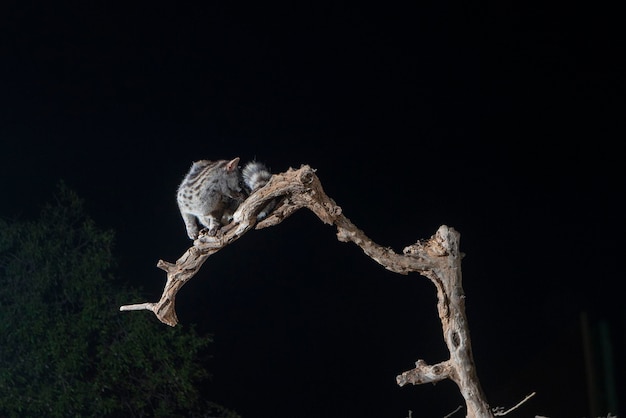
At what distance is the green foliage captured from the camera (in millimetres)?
5574

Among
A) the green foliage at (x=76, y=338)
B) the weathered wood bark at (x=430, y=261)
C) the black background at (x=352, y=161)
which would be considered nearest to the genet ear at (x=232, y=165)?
the weathered wood bark at (x=430, y=261)

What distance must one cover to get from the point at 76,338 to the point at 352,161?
213 cm

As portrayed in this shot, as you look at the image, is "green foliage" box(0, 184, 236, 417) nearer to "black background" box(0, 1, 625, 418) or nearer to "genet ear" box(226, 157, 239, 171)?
"black background" box(0, 1, 625, 418)

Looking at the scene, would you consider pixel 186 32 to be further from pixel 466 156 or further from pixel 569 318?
pixel 569 318

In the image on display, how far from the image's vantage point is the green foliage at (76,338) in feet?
18.3

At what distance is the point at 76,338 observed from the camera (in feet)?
18.5

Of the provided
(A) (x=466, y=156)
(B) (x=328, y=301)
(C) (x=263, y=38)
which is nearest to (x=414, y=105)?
(A) (x=466, y=156)

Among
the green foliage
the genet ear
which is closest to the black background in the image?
the green foliage

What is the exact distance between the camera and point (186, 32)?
5.33 m

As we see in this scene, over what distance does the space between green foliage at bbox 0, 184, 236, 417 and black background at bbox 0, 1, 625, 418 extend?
17cm

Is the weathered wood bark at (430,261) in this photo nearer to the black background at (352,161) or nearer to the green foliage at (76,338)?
the black background at (352,161)

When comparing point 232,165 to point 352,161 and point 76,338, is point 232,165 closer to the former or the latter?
point 352,161

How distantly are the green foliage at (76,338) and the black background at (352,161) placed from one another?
0.57 ft

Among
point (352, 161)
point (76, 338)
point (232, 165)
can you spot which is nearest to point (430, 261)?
point (232, 165)
